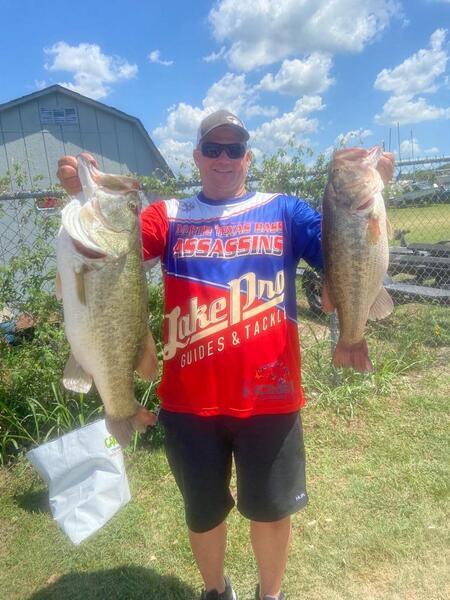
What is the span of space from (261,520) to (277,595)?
55 cm

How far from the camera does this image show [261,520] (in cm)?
221

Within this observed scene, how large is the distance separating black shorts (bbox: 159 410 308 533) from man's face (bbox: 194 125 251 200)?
103 cm

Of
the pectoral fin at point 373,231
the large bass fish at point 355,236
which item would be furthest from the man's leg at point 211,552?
the pectoral fin at point 373,231

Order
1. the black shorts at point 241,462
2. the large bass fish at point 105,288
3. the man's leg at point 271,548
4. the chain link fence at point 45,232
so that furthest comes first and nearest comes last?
the chain link fence at point 45,232, the man's leg at point 271,548, the black shorts at point 241,462, the large bass fish at point 105,288

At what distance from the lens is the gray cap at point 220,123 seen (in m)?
2.16

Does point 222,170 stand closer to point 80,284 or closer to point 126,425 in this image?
point 80,284

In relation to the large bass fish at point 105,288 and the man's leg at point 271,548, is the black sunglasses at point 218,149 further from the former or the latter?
the man's leg at point 271,548

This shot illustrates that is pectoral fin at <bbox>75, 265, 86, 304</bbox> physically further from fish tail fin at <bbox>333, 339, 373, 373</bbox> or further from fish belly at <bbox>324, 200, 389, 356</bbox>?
fish tail fin at <bbox>333, 339, 373, 373</bbox>

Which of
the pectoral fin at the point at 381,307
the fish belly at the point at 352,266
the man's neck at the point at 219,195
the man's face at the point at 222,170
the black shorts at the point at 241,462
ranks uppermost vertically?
the man's face at the point at 222,170

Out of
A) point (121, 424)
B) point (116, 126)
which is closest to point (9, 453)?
point (121, 424)

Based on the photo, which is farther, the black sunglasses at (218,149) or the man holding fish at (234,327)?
the black sunglasses at (218,149)

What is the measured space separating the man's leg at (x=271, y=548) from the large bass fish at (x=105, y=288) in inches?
33.3

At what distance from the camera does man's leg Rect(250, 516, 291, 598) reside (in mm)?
2264

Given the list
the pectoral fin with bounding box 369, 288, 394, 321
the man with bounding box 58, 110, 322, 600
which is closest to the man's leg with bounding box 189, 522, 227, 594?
the man with bounding box 58, 110, 322, 600
